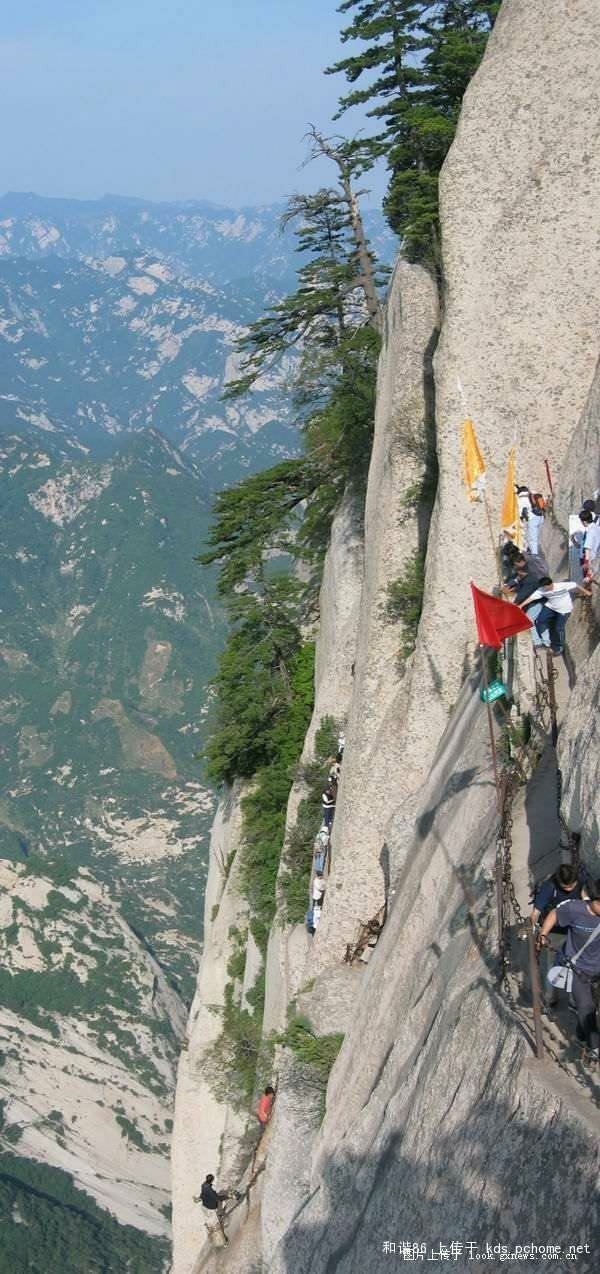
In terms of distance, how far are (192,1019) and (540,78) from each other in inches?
1492

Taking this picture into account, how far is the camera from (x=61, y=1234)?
454 feet

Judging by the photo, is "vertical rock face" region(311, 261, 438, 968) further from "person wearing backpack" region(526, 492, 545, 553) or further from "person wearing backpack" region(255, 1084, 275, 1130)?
"person wearing backpack" region(526, 492, 545, 553)

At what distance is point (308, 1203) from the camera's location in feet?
71.3

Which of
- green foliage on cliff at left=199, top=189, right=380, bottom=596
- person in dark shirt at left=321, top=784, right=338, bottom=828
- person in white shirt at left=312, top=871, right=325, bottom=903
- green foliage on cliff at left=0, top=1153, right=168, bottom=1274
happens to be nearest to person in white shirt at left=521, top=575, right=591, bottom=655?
person in dark shirt at left=321, top=784, right=338, bottom=828

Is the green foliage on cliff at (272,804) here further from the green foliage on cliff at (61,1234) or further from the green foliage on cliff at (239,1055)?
the green foliage on cliff at (61,1234)

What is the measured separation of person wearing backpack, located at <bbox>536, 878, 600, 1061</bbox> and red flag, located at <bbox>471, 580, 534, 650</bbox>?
578 centimetres

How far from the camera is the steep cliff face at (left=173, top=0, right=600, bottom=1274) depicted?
1543 centimetres

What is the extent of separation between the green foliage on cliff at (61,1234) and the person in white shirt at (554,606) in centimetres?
13313

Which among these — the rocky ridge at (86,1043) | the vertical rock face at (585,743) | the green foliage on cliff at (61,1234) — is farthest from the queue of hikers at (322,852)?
the rocky ridge at (86,1043)

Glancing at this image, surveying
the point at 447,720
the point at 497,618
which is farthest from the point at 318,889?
the point at 497,618

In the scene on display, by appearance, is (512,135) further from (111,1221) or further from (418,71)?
(111,1221)

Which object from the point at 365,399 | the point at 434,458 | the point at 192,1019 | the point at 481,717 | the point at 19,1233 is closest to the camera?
the point at 481,717

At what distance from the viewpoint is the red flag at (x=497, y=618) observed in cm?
1741

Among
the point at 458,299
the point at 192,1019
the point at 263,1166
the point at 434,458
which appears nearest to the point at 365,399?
the point at 434,458
